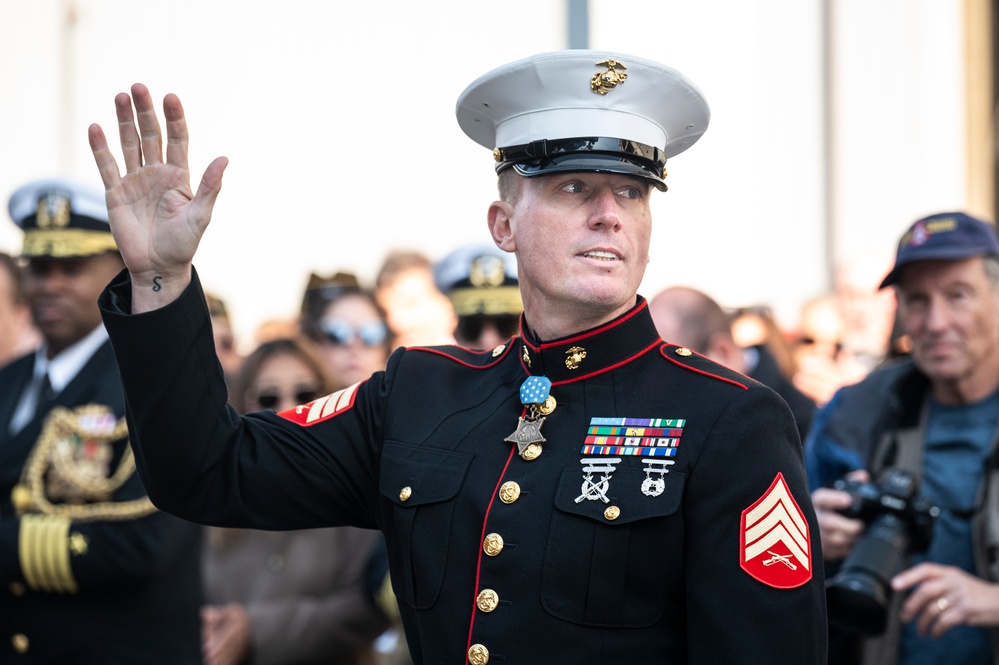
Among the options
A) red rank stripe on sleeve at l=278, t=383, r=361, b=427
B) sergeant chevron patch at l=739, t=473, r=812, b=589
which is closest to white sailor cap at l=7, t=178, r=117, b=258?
red rank stripe on sleeve at l=278, t=383, r=361, b=427

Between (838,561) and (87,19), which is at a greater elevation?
(87,19)

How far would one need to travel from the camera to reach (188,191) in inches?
99.2

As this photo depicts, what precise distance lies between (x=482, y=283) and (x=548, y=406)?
9.02 ft

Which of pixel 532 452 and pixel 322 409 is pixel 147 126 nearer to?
pixel 322 409

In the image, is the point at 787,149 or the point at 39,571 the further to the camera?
the point at 787,149

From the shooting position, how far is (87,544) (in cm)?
396

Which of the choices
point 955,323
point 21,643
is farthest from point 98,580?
point 955,323

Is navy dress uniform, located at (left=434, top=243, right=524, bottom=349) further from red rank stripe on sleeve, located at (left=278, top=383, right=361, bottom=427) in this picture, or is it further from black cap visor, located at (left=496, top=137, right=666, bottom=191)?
black cap visor, located at (left=496, top=137, right=666, bottom=191)

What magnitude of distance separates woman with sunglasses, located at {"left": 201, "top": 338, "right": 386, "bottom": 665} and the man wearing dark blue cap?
149 cm

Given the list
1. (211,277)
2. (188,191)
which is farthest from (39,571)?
(211,277)

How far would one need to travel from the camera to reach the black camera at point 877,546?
336 cm

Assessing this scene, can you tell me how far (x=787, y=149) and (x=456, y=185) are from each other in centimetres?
311

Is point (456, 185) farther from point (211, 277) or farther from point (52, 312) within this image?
point (52, 312)

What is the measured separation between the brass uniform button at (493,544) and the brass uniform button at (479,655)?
6.1 inches
